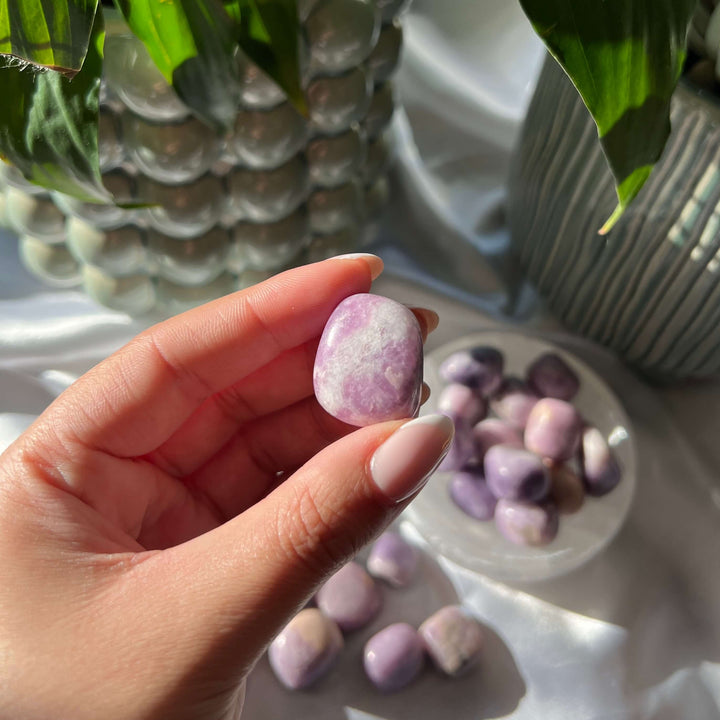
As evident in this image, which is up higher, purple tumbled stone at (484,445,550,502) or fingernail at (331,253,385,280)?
fingernail at (331,253,385,280)

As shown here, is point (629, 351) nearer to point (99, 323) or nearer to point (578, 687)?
point (578, 687)

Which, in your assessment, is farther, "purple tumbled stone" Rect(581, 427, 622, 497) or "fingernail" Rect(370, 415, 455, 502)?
"purple tumbled stone" Rect(581, 427, 622, 497)

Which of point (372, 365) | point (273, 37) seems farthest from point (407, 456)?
point (273, 37)

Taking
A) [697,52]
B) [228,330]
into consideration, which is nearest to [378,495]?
[228,330]

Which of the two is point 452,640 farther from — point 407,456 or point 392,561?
point 407,456

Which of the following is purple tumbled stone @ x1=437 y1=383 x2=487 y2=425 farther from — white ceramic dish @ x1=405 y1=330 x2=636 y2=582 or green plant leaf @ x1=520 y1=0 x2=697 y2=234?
green plant leaf @ x1=520 y1=0 x2=697 y2=234

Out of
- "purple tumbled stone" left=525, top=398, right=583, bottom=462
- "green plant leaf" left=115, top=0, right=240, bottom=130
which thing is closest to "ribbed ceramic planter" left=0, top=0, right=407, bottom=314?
"green plant leaf" left=115, top=0, right=240, bottom=130
